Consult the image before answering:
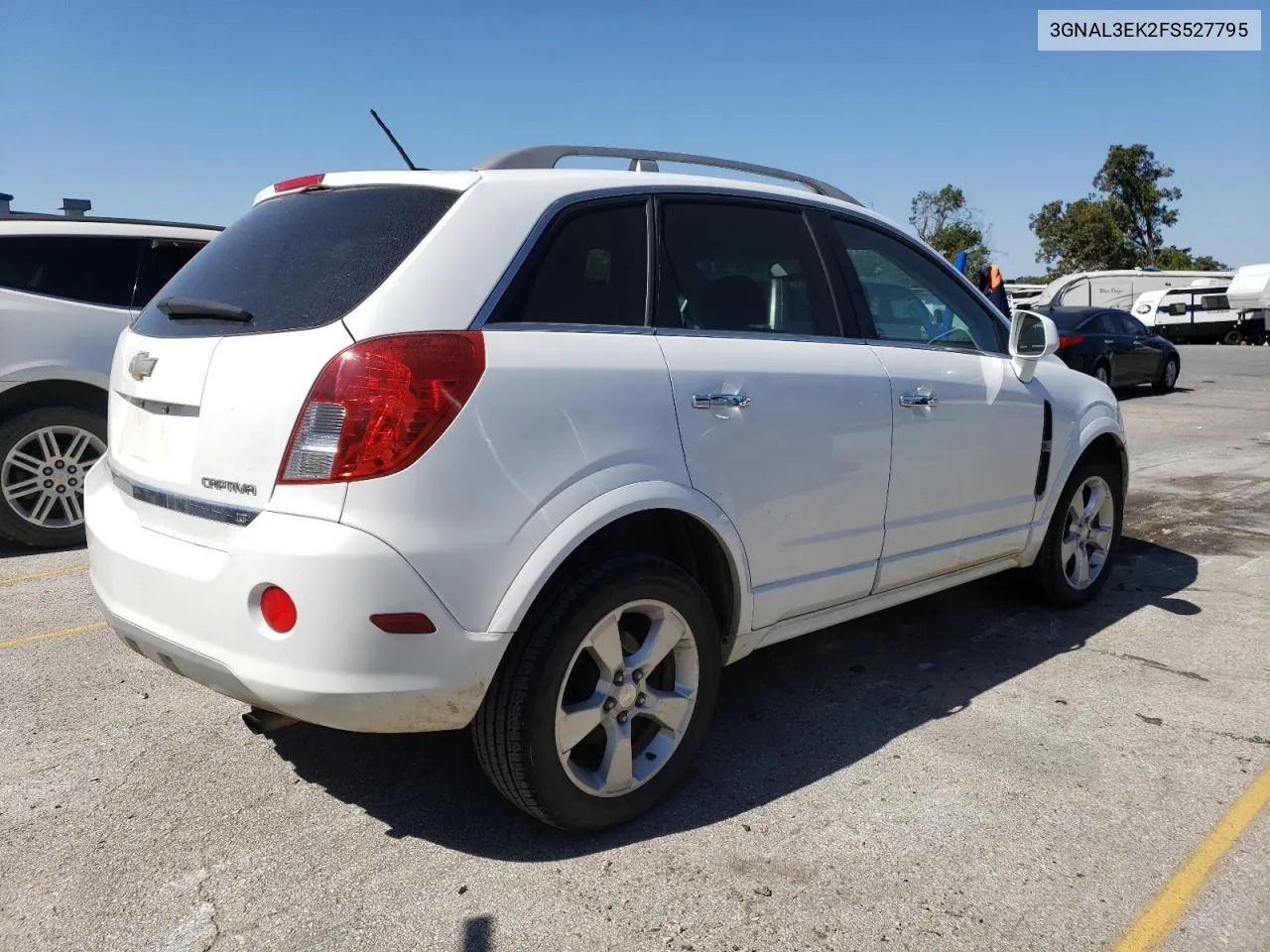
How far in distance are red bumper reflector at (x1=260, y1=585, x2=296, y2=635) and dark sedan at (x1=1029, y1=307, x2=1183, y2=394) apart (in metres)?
15.4

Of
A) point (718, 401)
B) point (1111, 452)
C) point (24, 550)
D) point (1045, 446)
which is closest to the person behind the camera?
point (718, 401)

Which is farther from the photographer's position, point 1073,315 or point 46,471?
point 1073,315

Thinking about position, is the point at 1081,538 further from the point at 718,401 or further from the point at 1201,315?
the point at 1201,315

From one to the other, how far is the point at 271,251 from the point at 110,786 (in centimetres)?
167

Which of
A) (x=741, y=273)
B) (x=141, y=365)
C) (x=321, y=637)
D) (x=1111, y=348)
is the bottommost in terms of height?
(x=321, y=637)

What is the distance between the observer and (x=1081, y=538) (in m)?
4.89

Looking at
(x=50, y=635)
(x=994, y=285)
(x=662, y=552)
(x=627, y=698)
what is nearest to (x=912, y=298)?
(x=662, y=552)

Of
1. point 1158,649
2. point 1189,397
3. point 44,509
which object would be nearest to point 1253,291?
point 1189,397

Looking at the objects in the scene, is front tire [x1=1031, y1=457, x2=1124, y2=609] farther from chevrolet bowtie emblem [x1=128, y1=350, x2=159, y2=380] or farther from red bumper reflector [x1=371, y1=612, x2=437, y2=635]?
chevrolet bowtie emblem [x1=128, y1=350, x2=159, y2=380]

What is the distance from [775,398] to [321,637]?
1523 mm

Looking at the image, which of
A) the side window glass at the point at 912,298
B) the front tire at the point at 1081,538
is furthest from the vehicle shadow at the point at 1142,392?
the side window glass at the point at 912,298

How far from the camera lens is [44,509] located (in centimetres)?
596

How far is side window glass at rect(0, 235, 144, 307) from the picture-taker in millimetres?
6000

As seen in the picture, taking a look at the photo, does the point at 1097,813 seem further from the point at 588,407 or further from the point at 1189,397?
the point at 1189,397
